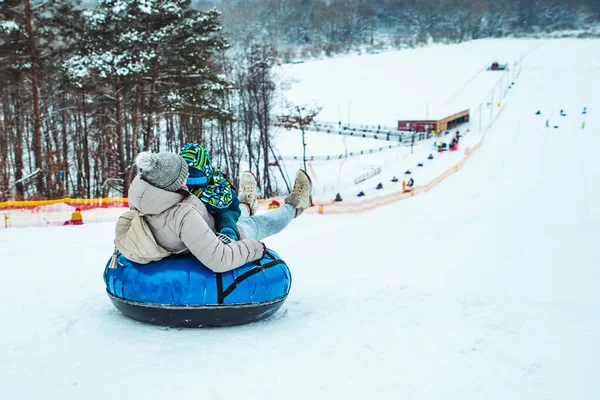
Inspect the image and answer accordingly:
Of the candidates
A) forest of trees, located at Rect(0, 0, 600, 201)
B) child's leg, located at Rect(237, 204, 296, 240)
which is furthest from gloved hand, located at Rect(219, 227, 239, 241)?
Result: forest of trees, located at Rect(0, 0, 600, 201)

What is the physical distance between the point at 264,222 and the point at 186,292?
1538 mm

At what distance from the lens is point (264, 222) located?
500 centimetres

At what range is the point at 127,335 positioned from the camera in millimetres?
3500

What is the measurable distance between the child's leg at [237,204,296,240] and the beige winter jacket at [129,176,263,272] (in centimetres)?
84

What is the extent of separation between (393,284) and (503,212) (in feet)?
38.4

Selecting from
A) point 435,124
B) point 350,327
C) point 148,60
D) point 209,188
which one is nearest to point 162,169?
point 209,188

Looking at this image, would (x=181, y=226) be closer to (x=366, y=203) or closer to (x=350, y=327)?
(x=350, y=327)

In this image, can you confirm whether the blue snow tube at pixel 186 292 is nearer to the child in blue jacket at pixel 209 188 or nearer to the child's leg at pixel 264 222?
the child in blue jacket at pixel 209 188

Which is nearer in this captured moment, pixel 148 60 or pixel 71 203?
pixel 71 203

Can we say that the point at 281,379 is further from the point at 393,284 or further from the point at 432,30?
the point at 432,30

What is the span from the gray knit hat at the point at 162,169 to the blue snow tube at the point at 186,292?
610mm

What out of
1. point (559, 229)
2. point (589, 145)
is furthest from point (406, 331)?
point (589, 145)

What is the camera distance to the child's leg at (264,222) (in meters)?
4.70

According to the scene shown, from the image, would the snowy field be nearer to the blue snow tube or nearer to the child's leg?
the blue snow tube
